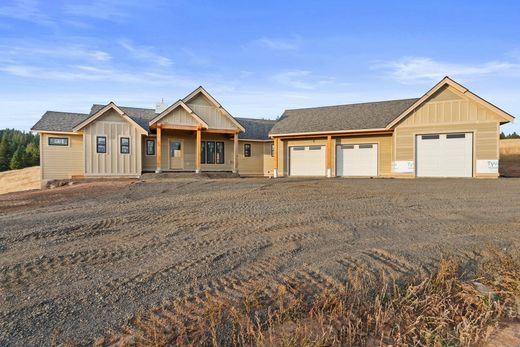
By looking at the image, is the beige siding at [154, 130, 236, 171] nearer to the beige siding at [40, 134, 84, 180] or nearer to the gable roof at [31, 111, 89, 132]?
the beige siding at [40, 134, 84, 180]

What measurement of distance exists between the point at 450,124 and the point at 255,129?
13.5 metres

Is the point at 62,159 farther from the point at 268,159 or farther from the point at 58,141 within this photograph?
the point at 268,159

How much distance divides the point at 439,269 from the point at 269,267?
2.26 meters

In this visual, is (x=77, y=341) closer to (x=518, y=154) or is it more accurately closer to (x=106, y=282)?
(x=106, y=282)

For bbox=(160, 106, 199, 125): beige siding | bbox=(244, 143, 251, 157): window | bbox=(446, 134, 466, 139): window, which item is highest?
bbox=(160, 106, 199, 125): beige siding

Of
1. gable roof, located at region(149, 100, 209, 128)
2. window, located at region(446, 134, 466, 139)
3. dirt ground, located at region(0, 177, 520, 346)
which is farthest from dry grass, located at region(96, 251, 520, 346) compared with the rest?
gable roof, located at region(149, 100, 209, 128)

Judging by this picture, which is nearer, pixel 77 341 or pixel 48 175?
pixel 77 341

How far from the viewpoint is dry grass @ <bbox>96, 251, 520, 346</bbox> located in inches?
126

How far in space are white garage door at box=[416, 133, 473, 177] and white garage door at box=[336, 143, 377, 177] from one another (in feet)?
9.70

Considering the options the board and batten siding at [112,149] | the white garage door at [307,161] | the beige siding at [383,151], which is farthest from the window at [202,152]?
the beige siding at [383,151]

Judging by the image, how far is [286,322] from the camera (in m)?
3.50

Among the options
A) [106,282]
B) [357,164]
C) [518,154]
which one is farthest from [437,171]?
[518,154]

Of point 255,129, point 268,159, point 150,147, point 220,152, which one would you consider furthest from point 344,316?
point 255,129

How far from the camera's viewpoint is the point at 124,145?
21.6 meters
